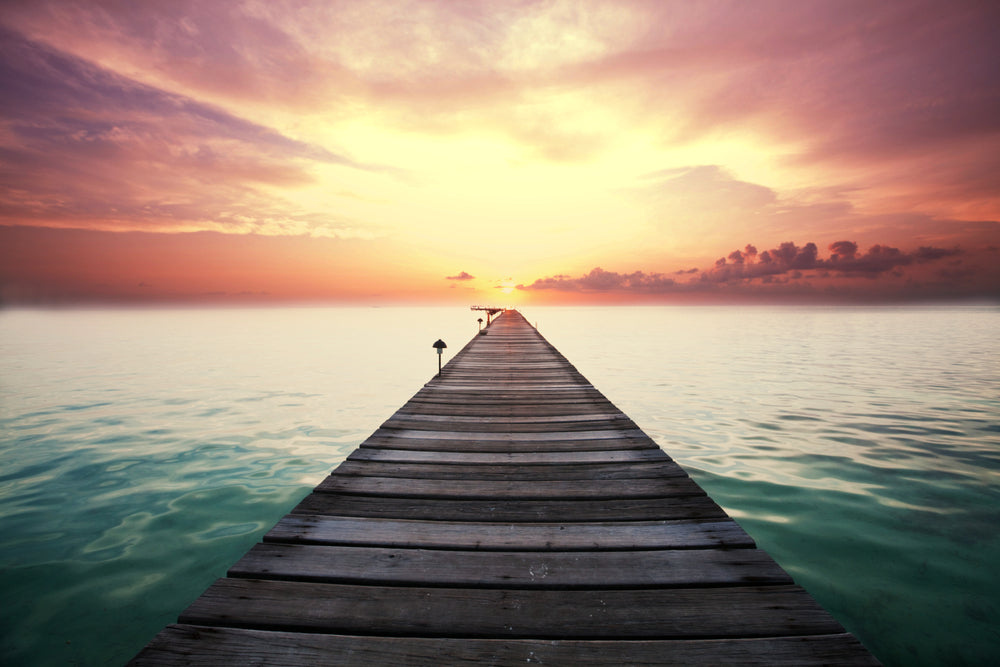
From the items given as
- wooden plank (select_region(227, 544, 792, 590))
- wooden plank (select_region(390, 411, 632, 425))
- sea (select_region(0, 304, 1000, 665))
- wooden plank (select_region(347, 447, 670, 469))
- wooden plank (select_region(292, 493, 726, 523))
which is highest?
wooden plank (select_region(227, 544, 792, 590))

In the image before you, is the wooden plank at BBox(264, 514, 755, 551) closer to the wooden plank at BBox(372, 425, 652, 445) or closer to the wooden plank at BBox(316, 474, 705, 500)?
the wooden plank at BBox(316, 474, 705, 500)

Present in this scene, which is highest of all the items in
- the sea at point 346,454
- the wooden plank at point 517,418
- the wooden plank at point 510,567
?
the wooden plank at point 510,567

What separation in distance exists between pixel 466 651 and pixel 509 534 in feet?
3.60

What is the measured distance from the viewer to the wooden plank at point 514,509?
329cm

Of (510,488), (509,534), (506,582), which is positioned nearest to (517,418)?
(510,488)

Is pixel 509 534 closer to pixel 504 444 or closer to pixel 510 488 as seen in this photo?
pixel 510 488

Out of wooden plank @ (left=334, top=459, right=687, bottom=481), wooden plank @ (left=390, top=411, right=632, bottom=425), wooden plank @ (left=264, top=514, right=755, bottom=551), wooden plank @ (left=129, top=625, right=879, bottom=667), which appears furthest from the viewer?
wooden plank @ (left=390, top=411, right=632, bottom=425)

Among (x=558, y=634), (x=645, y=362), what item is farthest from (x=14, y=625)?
(x=645, y=362)

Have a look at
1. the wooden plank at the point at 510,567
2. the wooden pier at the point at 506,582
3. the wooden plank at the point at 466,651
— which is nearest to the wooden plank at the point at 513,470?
the wooden pier at the point at 506,582

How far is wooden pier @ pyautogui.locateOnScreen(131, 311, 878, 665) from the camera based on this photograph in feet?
6.47

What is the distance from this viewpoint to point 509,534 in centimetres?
303

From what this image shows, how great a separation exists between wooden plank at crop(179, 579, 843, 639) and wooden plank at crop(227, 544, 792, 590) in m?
0.06

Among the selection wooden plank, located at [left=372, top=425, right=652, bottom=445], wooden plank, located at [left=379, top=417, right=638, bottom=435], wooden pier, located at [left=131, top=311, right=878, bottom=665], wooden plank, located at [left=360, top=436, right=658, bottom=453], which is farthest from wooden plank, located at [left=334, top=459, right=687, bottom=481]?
wooden plank, located at [left=379, top=417, right=638, bottom=435]

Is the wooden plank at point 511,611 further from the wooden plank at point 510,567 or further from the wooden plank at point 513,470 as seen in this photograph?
the wooden plank at point 513,470
